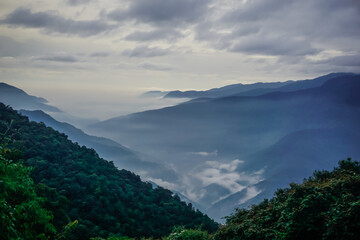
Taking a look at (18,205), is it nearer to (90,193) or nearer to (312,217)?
(312,217)

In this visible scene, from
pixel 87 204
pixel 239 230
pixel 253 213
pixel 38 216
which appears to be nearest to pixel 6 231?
pixel 38 216

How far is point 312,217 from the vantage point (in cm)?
1113

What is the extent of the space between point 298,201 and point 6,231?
10.8m

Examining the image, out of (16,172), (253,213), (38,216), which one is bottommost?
(253,213)

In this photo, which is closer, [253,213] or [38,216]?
[38,216]

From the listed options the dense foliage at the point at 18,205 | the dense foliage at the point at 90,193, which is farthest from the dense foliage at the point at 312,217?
the dense foliage at the point at 90,193

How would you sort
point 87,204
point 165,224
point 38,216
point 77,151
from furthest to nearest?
point 77,151, point 165,224, point 87,204, point 38,216

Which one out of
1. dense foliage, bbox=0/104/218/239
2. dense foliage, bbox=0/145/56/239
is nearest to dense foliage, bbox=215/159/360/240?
dense foliage, bbox=0/145/56/239

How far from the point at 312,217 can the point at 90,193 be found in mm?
20647

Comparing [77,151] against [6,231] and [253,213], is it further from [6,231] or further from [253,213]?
[6,231]

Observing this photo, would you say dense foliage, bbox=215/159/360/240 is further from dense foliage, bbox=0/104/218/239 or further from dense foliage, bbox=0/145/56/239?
dense foliage, bbox=0/104/218/239

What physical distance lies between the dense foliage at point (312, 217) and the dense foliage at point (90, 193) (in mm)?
10765

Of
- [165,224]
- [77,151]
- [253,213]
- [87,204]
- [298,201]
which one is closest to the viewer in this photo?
[298,201]

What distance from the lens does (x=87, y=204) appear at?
2409cm
